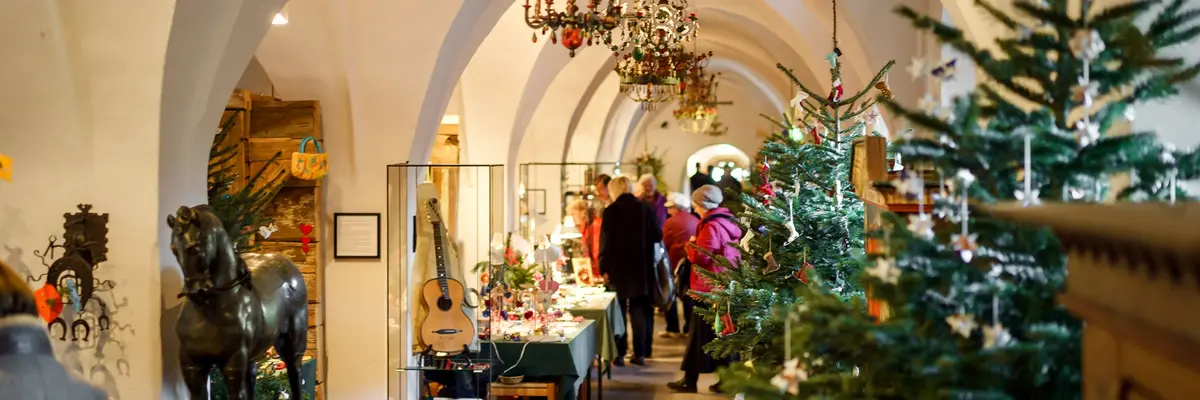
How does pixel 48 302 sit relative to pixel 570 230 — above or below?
below

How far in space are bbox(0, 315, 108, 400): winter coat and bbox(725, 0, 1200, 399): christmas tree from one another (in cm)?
193

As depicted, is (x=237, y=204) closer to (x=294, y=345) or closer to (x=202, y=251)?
(x=294, y=345)

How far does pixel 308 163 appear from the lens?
22.7 feet

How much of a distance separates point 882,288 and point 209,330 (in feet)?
9.41

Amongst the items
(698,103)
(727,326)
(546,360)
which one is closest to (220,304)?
(727,326)

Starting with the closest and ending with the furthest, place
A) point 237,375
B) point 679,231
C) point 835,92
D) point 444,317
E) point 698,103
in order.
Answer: point 237,375
point 835,92
point 444,317
point 679,231
point 698,103

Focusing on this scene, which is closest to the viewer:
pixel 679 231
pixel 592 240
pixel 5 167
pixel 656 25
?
pixel 5 167

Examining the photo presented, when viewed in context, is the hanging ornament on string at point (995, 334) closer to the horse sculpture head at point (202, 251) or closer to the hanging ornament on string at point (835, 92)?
the hanging ornament on string at point (835, 92)

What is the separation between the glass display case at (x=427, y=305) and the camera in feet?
22.0

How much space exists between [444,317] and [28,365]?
4087 mm

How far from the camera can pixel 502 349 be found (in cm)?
689

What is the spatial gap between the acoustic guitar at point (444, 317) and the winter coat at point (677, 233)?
343cm

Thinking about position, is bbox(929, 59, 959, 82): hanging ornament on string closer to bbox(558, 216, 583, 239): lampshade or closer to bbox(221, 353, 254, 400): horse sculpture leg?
bbox(221, 353, 254, 400): horse sculpture leg

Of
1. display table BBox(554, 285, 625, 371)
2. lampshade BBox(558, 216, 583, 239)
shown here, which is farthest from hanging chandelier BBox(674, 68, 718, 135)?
display table BBox(554, 285, 625, 371)
